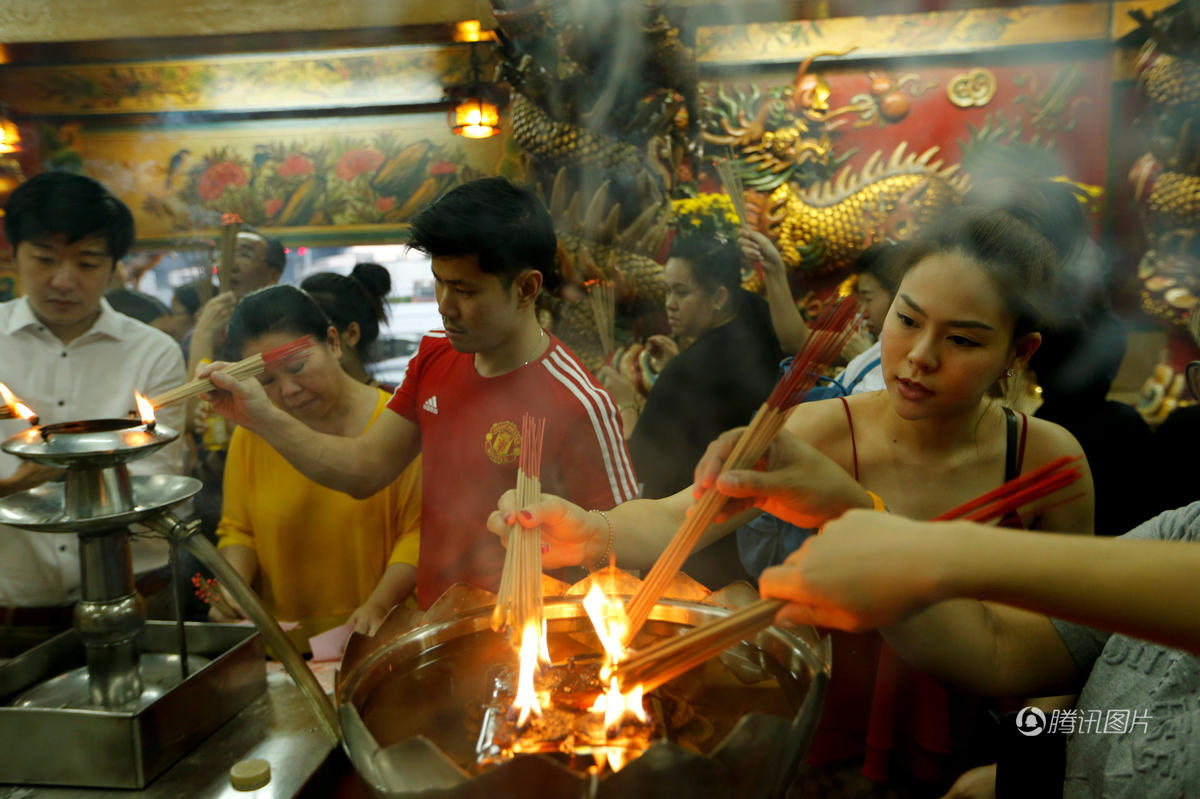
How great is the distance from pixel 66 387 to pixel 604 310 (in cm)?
176

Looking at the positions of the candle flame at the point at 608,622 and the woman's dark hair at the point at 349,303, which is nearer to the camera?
the candle flame at the point at 608,622

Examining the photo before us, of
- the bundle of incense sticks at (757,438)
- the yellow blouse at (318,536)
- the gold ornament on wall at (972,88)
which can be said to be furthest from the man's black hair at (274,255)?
the gold ornament on wall at (972,88)

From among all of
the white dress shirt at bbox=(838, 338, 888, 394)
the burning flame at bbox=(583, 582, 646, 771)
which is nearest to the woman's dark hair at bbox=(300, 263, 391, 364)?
the white dress shirt at bbox=(838, 338, 888, 394)

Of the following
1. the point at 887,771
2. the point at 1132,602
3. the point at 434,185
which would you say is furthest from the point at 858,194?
the point at 1132,602

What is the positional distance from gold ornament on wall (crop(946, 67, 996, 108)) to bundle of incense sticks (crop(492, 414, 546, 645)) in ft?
15.3

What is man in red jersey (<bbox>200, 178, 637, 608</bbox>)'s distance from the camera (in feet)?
5.10

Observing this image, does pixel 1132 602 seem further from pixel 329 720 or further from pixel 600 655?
pixel 329 720

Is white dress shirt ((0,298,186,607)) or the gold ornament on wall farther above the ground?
the gold ornament on wall

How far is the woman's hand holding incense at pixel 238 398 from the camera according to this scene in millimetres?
1542

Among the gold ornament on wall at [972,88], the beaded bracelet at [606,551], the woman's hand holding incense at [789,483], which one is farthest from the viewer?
the gold ornament on wall at [972,88]

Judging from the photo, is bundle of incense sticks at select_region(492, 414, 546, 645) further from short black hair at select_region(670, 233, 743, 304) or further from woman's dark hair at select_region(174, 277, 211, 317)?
woman's dark hair at select_region(174, 277, 211, 317)

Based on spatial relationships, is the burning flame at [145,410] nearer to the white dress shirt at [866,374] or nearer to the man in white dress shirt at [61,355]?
the man in white dress shirt at [61,355]

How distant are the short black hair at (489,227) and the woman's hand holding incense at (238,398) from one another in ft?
1.60

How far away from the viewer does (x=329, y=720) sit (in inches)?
46.0
